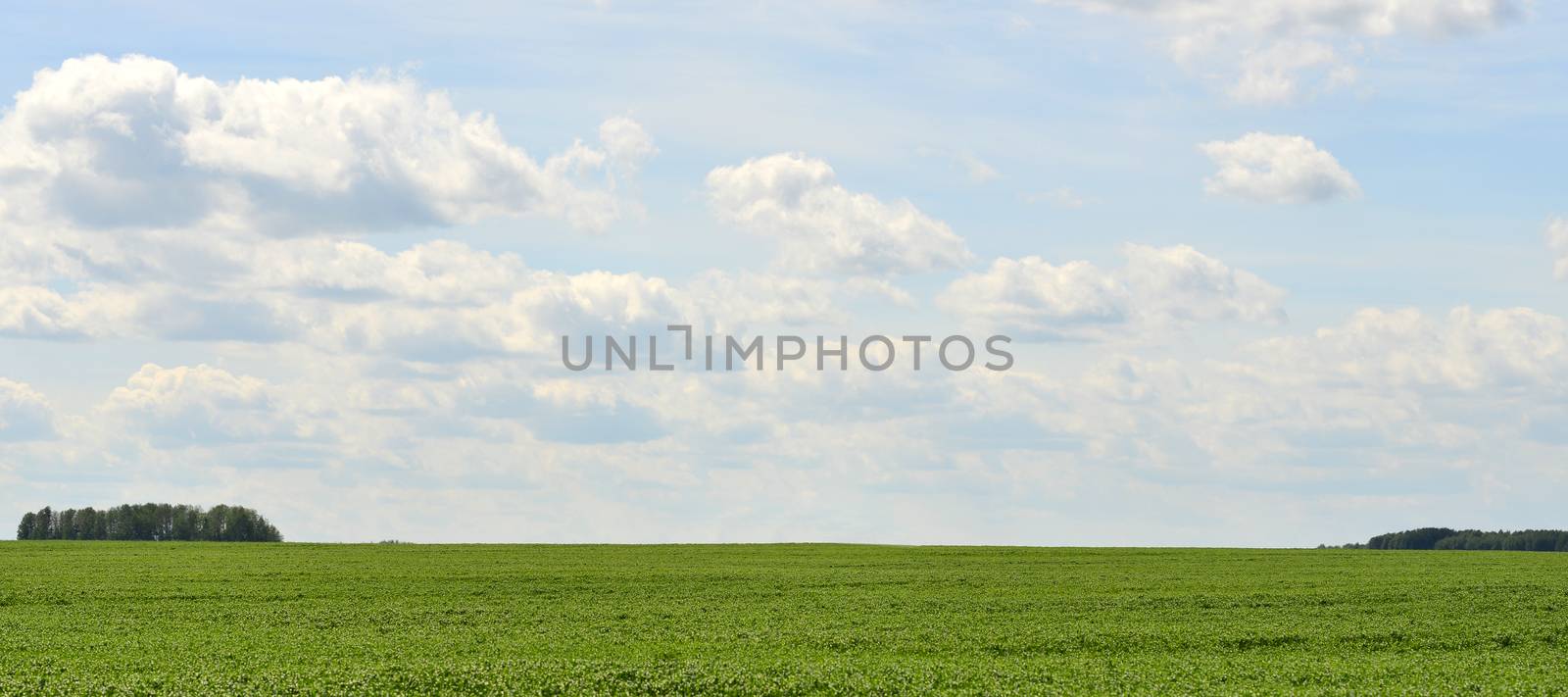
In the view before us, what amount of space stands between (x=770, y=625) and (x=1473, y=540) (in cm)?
12669

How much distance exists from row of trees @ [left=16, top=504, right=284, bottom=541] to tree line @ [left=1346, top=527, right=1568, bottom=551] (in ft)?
370

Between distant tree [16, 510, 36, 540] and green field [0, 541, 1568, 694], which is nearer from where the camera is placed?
green field [0, 541, 1568, 694]

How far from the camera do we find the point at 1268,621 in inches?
1906

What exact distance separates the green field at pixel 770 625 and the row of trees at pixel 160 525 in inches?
2478

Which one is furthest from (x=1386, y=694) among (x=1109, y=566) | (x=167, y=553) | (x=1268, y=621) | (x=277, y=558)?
(x=167, y=553)

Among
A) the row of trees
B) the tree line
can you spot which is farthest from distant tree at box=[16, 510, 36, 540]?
the tree line

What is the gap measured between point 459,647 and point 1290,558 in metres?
57.8

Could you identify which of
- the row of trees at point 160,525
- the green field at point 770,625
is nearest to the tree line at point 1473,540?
the green field at point 770,625

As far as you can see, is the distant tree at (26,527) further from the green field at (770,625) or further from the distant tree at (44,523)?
the green field at (770,625)

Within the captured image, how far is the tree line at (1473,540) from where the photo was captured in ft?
477

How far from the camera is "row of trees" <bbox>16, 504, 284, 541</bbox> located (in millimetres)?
139750

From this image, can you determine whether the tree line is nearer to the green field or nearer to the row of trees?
the green field

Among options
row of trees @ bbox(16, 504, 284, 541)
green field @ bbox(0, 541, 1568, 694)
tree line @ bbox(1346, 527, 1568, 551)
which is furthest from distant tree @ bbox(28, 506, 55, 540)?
tree line @ bbox(1346, 527, 1568, 551)

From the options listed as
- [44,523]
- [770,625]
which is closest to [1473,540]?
[770,625]
